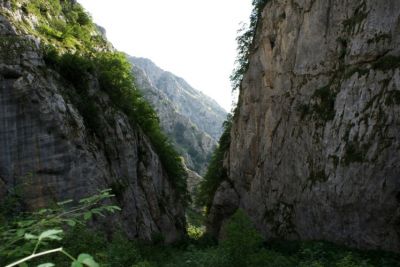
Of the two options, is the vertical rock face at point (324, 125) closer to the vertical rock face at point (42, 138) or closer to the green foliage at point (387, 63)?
the green foliage at point (387, 63)

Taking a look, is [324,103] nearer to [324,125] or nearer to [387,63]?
[324,125]

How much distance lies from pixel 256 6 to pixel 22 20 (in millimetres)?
21908

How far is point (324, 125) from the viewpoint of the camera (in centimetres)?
2088

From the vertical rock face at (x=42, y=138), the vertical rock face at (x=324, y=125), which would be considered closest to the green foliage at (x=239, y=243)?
the vertical rock face at (x=324, y=125)

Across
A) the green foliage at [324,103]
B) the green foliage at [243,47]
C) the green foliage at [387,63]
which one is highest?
the green foliage at [243,47]

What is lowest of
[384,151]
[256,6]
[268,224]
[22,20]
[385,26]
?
[268,224]

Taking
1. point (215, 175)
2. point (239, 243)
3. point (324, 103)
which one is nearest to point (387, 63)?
point (324, 103)

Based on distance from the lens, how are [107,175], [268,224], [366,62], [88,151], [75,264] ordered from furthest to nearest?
[268,224], [107,175], [88,151], [366,62], [75,264]

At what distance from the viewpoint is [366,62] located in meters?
18.8

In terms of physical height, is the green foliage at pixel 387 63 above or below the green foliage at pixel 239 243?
above

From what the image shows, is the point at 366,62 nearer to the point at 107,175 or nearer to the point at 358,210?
the point at 358,210

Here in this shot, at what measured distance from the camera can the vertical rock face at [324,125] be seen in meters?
16.8

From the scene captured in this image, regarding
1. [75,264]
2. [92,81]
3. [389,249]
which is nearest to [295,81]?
[389,249]

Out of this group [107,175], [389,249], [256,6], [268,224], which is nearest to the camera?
[389,249]
